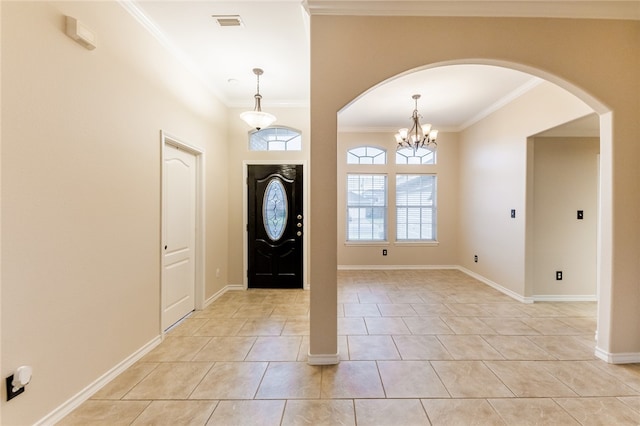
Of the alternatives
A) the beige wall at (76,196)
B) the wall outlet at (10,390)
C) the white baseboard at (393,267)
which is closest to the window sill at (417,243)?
the white baseboard at (393,267)

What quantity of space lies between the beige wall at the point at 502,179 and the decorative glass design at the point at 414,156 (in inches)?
26.0

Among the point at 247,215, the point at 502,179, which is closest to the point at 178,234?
the point at 247,215

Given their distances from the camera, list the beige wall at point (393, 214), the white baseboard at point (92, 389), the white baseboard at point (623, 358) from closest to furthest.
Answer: the white baseboard at point (92, 389), the white baseboard at point (623, 358), the beige wall at point (393, 214)

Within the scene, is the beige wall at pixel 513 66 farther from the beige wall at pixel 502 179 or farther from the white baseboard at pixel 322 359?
the beige wall at pixel 502 179

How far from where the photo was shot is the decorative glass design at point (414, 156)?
6126 millimetres

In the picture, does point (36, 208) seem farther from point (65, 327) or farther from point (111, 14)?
point (111, 14)

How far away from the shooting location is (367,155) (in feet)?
20.1

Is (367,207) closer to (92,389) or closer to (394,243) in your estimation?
(394,243)

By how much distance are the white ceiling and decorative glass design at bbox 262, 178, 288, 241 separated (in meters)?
1.39

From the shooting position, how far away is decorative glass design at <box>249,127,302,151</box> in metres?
4.68

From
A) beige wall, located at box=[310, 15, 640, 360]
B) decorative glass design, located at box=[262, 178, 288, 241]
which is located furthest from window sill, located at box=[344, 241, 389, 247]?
beige wall, located at box=[310, 15, 640, 360]

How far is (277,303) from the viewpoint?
392cm

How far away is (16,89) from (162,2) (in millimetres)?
1454

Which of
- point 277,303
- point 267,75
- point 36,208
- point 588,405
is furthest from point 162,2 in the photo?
point 588,405
